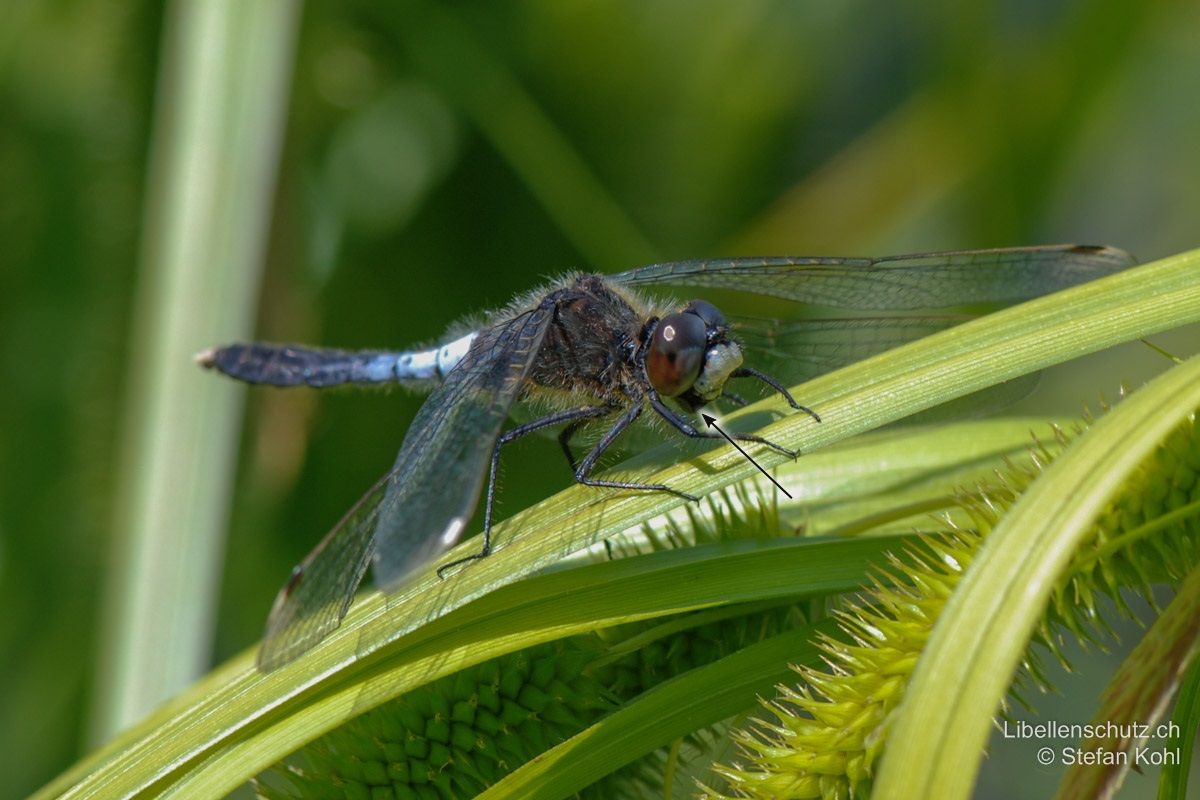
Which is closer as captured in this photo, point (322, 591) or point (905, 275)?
point (322, 591)

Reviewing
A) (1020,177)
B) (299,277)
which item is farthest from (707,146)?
(299,277)

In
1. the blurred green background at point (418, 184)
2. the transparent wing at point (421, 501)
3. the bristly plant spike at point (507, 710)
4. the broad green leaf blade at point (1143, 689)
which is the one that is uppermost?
the blurred green background at point (418, 184)

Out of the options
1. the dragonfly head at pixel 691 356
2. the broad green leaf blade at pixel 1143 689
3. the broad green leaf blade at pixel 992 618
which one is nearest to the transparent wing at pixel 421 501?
the dragonfly head at pixel 691 356

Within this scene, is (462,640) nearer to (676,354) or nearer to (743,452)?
(743,452)

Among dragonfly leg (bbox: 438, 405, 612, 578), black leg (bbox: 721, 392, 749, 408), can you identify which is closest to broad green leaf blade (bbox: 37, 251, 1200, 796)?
dragonfly leg (bbox: 438, 405, 612, 578)

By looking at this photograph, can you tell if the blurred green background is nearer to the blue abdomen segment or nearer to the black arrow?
the blue abdomen segment

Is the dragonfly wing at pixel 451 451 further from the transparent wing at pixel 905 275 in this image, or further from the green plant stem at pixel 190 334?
the green plant stem at pixel 190 334

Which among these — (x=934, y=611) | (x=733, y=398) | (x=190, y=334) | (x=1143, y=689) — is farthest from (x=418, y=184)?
(x=1143, y=689)
